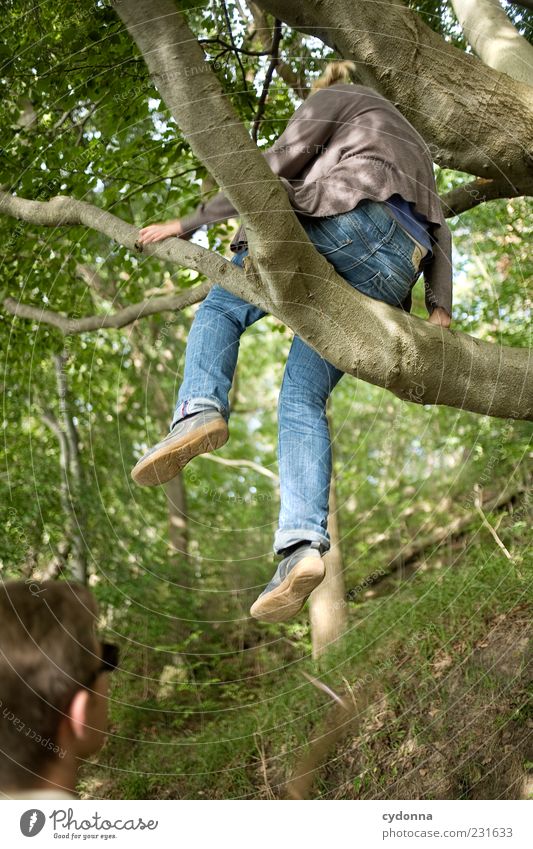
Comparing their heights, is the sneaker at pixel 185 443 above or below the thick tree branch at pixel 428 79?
below

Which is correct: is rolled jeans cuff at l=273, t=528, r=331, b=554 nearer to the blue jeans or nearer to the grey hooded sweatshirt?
the blue jeans

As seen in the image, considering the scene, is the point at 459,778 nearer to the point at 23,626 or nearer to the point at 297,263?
the point at 297,263

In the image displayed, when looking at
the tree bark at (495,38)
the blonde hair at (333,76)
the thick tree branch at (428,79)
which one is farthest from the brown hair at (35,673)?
the tree bark at (495,38)

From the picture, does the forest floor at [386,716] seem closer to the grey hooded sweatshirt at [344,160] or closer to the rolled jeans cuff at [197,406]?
the rolled jeans cuff at [197,406]

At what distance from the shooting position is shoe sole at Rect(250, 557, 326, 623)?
2139mm

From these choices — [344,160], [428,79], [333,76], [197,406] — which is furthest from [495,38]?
[197,406]

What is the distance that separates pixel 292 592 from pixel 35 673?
0.93 m

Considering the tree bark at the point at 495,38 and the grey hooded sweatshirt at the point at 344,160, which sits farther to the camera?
the tree bark at the point at 495,38

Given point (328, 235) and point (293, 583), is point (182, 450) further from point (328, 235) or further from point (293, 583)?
point (328, 235)

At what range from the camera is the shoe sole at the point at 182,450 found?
2.22 metres

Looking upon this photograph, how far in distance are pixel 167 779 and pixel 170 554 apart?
184 cm

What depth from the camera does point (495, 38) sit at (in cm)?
319

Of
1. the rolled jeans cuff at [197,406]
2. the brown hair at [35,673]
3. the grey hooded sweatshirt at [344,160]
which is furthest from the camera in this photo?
the rolled jeans cuff at [197,406]
